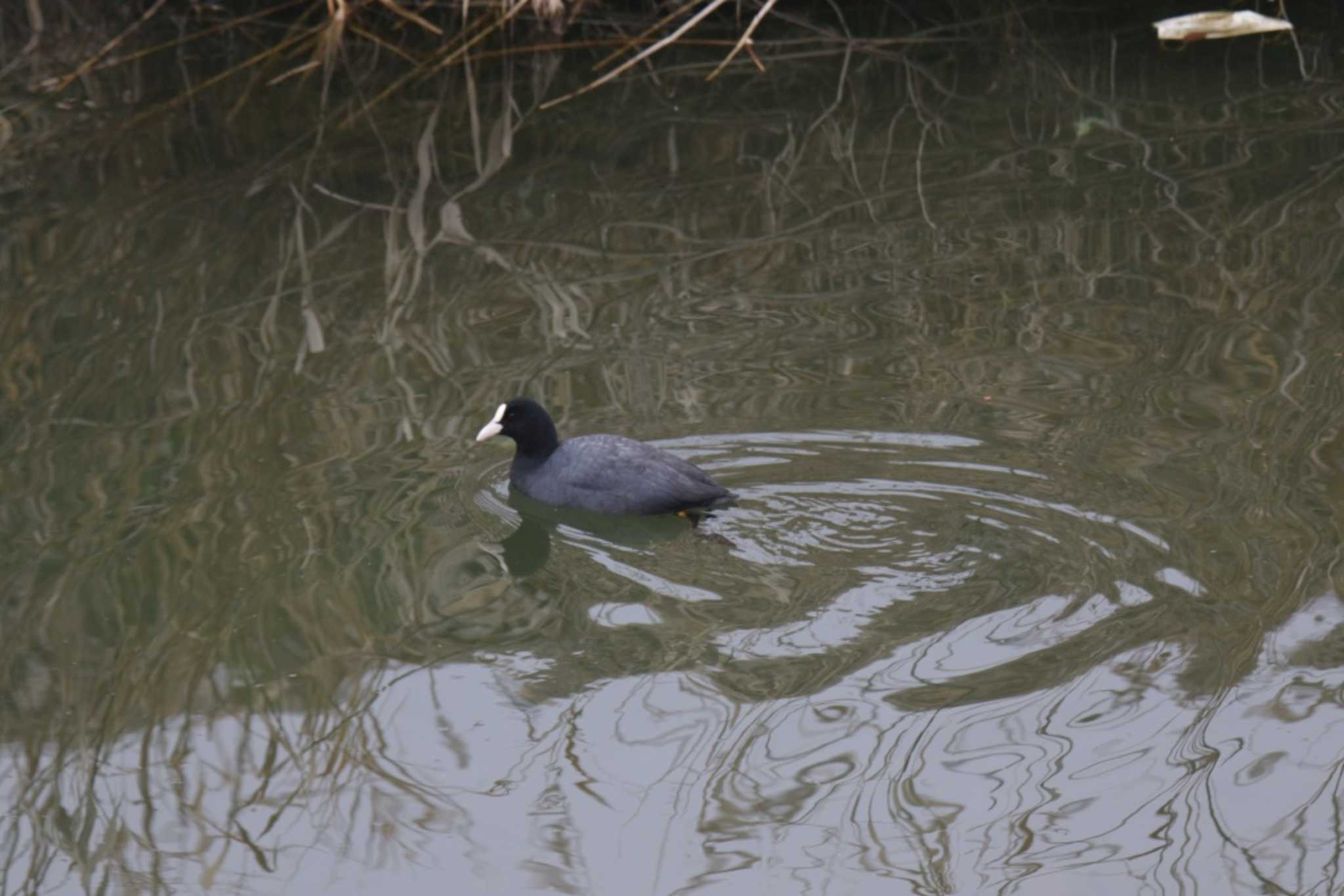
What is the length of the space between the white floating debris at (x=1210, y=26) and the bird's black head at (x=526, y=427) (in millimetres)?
5314

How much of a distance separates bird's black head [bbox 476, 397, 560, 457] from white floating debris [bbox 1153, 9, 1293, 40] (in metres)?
5.31

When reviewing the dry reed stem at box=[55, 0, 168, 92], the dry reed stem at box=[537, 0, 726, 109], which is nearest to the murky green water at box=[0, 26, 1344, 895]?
the dry reed stem at box=[537, 0, 726, 109]

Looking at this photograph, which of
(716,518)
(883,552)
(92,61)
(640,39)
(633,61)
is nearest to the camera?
(883,552)

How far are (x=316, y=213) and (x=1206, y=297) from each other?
12.5 feet

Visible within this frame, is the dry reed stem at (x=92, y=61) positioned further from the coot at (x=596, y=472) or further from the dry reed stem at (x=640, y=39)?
the coot at (x=596, y=472)

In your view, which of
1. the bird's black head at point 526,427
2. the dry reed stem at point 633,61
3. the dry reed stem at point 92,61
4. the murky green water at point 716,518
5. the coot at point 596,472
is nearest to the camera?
the murky green water at point 716,518

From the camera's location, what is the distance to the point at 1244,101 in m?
8.23

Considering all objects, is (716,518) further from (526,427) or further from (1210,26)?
(1210,26)

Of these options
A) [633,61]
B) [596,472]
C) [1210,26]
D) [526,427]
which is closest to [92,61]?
[633,61]

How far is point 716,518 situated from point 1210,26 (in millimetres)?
5618

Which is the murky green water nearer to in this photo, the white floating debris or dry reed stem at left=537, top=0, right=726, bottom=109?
dry reed stem at left=537, top=0, right=726, bottom=109

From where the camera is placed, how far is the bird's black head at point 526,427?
512 cm

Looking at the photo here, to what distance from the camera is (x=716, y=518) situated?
488 cm

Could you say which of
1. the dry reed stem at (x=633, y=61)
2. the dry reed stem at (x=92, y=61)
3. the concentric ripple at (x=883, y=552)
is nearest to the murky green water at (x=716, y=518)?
the concentric ripple at (x=883, y=552)
